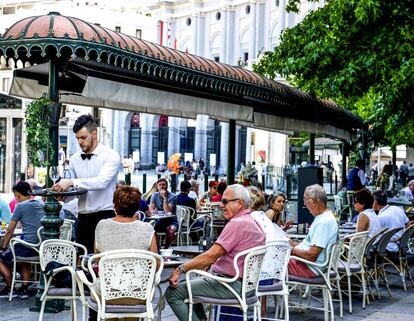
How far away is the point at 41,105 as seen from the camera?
9.24 meters

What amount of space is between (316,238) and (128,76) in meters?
3.56

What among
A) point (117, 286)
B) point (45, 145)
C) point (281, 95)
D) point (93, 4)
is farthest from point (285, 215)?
point (93, 4)

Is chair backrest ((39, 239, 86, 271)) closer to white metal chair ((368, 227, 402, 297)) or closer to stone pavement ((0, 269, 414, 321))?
stone pavement ((0, 269, 414, 321))

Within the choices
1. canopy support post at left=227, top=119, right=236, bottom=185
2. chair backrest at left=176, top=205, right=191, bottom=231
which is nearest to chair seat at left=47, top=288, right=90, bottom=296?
chair backrest at left=176, top=205, right=191, bottom=231

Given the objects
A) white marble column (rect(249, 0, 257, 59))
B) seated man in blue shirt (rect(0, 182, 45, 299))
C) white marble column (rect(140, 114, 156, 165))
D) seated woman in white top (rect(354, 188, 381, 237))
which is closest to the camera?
seated man in blue shirt (rect(0, 182, 45, 299))

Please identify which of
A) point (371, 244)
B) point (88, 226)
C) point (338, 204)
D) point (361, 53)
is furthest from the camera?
point (338, 204)

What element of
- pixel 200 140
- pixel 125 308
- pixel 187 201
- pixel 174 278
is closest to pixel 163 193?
pixel 187 201

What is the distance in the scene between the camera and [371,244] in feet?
35.1

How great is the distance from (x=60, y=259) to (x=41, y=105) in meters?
1.93

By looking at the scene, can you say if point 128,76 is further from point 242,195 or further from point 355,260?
point 242,195

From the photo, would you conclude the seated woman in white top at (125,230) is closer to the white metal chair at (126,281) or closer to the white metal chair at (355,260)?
the white metal chair at (126,281)

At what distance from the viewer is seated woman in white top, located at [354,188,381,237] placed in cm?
1078

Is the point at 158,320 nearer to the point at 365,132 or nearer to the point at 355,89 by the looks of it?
the point at 355,89

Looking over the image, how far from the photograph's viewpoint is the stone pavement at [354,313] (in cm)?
911
